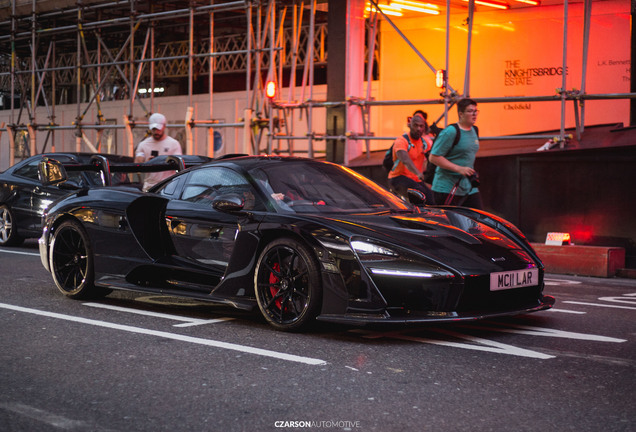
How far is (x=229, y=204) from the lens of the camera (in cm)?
655

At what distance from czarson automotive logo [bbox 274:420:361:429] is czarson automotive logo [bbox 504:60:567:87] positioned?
13.2 metres

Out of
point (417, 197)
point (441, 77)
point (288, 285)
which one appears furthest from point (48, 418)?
point (441, 77)

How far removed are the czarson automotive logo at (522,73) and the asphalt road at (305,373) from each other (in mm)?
9559

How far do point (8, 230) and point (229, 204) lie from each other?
317 inches

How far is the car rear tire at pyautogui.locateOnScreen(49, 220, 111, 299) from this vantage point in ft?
25.8

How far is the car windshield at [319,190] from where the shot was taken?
6.68 metres

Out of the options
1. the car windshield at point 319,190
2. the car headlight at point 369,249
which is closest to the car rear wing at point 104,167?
the car windshield at point 319,190

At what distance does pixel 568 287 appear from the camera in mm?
9539

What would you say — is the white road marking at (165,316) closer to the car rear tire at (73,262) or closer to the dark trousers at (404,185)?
the car rear tire at (73,262)

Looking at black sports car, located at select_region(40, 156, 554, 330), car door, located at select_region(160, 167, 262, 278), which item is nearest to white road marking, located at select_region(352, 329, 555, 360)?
black sports car, located at select_region(40, 156, 554, 330)

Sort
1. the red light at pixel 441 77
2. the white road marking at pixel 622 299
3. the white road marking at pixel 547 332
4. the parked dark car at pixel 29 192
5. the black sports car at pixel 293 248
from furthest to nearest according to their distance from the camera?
1. the red light at pixel 441 77
2. the parked dark car at pixel 29 192
3. the white road marking at pixel 622 299
4. the white road marking at pixel 547 332
5. the black sports car at pixel 293 248

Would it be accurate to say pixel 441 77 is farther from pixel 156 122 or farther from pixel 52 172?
pixel 52 172

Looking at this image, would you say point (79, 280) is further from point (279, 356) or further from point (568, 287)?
point (568, 287)

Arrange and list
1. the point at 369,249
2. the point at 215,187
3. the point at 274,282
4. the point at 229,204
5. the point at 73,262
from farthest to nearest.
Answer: the point at 73,262 < the point at 215,187 < the point at 229,204 < the point at 274,282 < the point at 369,249
